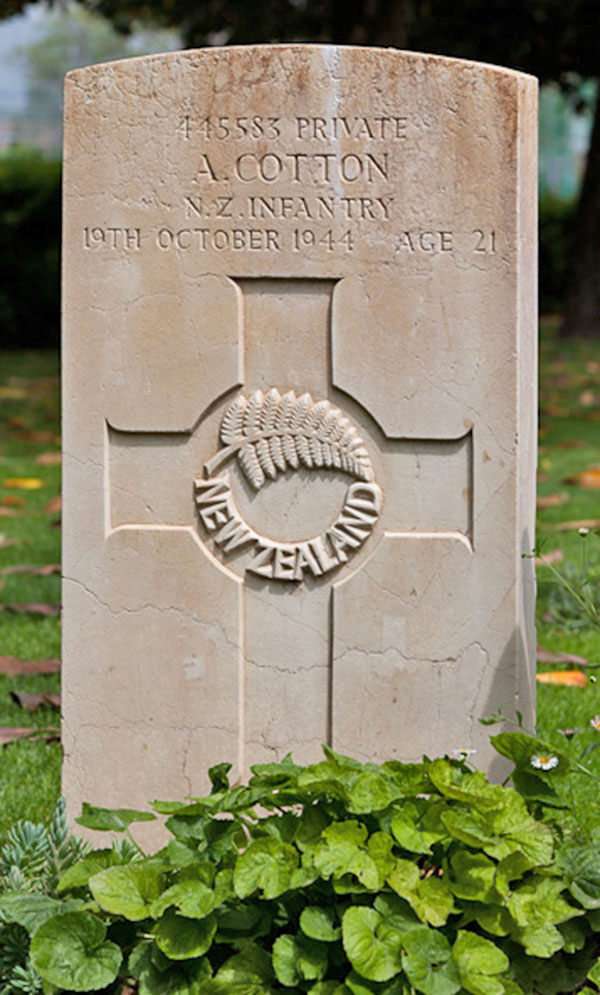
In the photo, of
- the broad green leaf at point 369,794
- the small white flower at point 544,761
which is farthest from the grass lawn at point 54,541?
the broad green leaf at point 369,794

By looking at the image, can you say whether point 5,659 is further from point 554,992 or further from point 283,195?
point 554,992

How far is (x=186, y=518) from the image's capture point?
3260mm

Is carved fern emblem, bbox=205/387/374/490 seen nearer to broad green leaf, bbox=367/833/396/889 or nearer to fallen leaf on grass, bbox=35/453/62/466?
broad green leaf, bbox=367/833/396/889

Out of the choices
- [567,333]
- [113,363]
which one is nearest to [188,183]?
[113,363]

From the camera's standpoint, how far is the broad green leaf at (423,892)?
8.29 ft

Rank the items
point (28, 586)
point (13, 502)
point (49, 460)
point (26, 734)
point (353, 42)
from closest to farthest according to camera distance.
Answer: point (26, 734) < point (28, 586) < point (13, 502) < point (49, 460) < point (353, 42)

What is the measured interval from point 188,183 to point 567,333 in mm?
11250

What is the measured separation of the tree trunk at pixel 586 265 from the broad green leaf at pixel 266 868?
1167 cm

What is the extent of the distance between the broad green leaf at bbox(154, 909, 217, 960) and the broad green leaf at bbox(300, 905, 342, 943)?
0.54 feet

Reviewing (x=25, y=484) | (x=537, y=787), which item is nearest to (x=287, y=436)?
(x=537, y=787)

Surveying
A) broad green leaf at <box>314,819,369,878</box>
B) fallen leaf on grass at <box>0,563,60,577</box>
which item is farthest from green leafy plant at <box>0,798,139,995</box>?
fallen leaf on grass at <box>0,563,60,577</box>

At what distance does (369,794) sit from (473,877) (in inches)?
9.4

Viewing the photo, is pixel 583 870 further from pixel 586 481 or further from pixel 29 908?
pixel 586 481

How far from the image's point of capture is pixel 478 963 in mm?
2490
